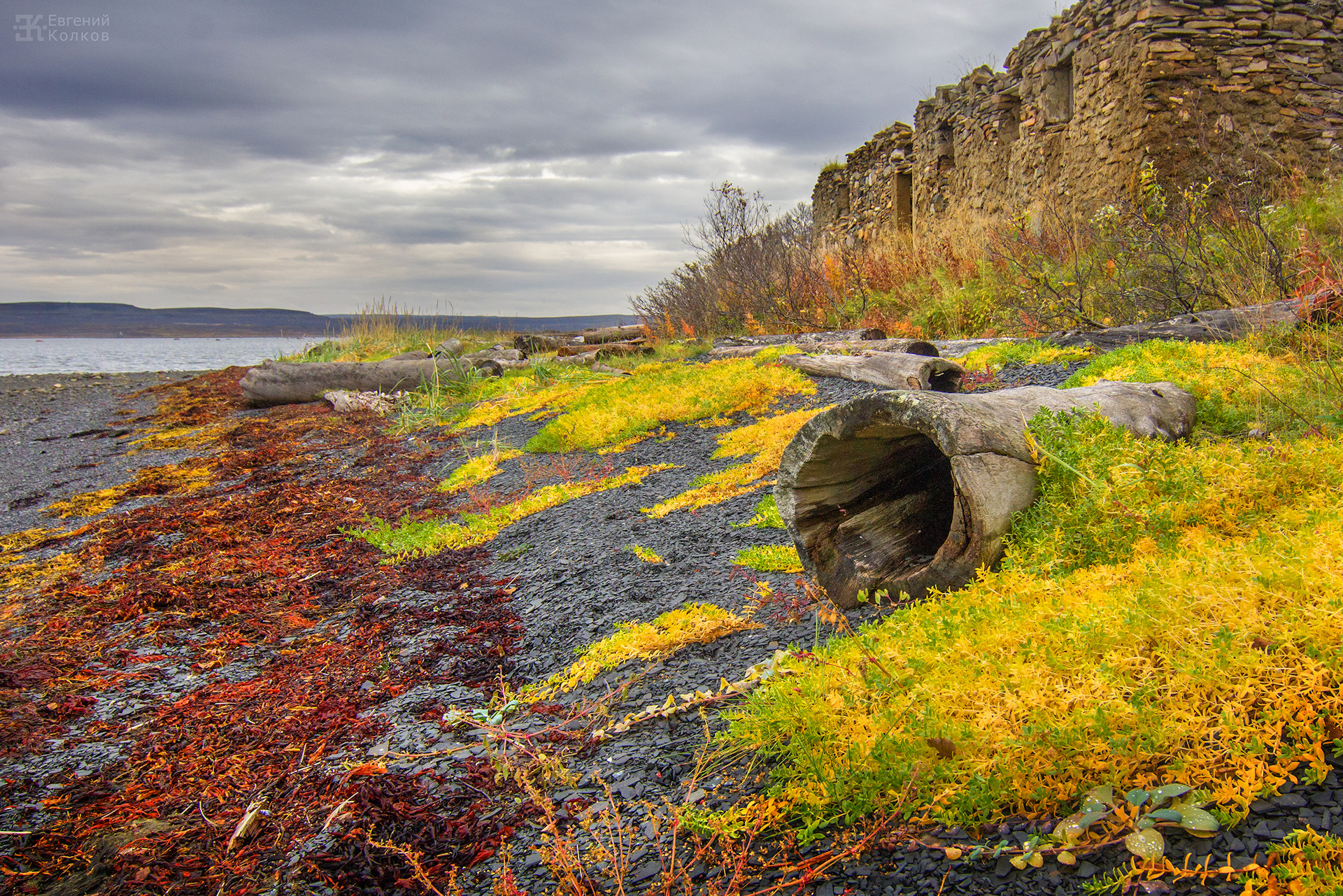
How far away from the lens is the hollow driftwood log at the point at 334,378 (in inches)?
538

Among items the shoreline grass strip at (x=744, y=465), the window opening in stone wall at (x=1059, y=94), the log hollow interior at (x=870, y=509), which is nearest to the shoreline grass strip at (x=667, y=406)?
the shoreline grass strip at (x=744, y=465)

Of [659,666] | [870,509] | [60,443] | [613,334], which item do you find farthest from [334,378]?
[870,509]

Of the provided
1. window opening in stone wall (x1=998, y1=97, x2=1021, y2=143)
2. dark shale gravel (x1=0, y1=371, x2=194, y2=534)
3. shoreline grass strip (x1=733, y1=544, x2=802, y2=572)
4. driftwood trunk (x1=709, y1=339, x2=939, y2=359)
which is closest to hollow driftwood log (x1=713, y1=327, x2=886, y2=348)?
driftwood trunk (x1=709, y1=339, x2=939, y2=359)

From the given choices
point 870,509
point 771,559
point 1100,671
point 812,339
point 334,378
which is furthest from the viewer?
point 334,378

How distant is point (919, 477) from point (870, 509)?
34cm

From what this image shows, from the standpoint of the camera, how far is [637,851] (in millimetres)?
1799

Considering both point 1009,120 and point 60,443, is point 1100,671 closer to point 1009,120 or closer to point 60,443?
point 1009,120

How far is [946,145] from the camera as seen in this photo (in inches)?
660

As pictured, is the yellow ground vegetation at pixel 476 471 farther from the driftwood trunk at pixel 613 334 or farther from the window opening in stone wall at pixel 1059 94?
the window opening in stone wall at pixel 1059 94

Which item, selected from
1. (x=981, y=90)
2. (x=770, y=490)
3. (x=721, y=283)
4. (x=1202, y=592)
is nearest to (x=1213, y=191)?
(x=981, y=90)

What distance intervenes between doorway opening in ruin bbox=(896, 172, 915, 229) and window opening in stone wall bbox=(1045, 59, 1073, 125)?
701 centimetres

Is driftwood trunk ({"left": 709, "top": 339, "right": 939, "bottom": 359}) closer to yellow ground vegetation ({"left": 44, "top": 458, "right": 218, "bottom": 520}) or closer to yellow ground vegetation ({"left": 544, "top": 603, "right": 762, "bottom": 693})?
yellow ground vegetation ({"left": 544, "top": 603, "right": 762, "bottom": 693})

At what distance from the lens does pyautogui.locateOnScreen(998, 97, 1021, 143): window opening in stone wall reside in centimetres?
1409

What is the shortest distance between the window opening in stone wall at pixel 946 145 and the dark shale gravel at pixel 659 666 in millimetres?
12288
